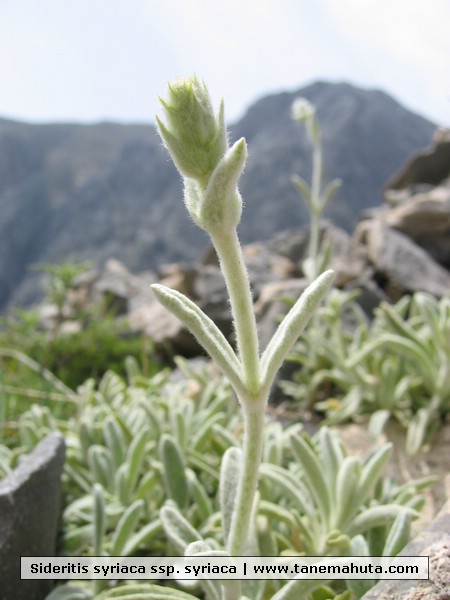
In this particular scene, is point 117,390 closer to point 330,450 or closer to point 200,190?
point 330,450

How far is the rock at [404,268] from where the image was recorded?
3.78m

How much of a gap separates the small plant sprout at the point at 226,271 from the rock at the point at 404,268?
307cm

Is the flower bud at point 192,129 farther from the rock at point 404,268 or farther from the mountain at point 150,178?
the mountain at point 150,178

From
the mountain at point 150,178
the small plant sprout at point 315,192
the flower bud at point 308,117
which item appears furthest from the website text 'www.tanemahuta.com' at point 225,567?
the mountain at point 150,178

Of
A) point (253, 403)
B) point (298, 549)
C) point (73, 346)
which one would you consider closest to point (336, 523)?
point (298, 549)

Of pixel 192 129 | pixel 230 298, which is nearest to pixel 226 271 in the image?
pixel 230 298

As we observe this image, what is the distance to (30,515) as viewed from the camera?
1206 mm

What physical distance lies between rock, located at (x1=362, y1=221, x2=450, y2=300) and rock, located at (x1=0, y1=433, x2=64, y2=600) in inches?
117

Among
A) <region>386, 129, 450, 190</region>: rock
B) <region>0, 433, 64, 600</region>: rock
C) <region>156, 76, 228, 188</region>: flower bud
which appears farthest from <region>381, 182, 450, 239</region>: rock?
<region>156, 76, 228, 188</region>: flower bud

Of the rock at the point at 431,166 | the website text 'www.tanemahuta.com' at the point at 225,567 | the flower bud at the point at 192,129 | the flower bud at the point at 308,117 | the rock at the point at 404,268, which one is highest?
the rock at the point at 431,166

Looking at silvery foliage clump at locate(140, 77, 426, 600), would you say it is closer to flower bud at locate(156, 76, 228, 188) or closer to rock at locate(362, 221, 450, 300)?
flower bud at locate(156, 76, 228, 188)

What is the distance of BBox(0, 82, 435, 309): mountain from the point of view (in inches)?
658

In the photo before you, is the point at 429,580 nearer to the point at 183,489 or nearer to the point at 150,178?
the point at 183,489

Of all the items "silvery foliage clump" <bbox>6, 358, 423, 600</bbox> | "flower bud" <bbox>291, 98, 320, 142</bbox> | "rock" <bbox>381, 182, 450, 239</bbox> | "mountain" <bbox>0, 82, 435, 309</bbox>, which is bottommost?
"silvery foliage clump" <bbox>6, 358, 423, 600</bbox>
